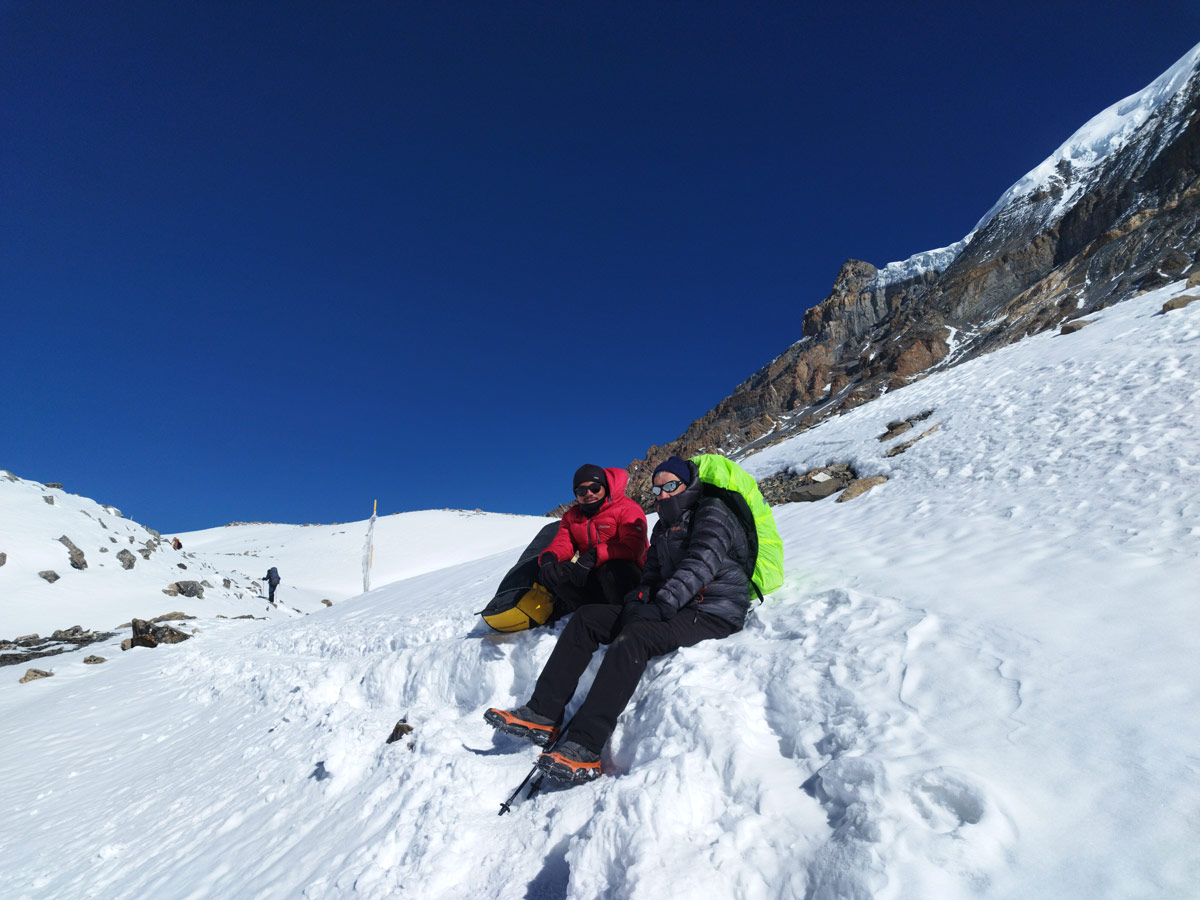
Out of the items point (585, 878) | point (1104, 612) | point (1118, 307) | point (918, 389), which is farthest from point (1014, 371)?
point (585, 878)

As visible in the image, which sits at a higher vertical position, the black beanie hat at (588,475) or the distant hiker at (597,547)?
the black beanie hat at (588,475)

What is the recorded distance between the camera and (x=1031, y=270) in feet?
238

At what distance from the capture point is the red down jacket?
4.91 m

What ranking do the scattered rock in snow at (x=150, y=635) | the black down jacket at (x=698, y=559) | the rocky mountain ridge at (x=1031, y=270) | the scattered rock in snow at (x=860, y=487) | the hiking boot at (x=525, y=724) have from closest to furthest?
the hiking boot at (x=525, y=724)
the black down jacket at (x=698, y=559)
the scattered rock in snow at (x=860, y=487)
the scattered rock in snow at (x=150, y=635)
the rocky mountain ridge at (x=1031, y=270)

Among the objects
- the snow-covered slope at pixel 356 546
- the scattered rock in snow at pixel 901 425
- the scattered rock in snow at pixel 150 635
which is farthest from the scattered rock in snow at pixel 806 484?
the snow-covered slope at pixel 356 546

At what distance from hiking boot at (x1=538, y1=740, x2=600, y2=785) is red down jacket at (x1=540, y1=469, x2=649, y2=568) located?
1.84 m

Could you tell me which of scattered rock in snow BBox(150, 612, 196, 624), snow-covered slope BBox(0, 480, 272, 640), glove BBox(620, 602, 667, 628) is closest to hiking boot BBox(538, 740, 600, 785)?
glove BBox(620, 602, 667, 628)

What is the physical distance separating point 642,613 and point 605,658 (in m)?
0.52

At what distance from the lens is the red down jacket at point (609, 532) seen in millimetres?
4906

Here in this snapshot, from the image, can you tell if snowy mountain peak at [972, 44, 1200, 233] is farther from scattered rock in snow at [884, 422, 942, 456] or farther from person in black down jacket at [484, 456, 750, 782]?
person in black down jacket at [484, 456, 750, 782]

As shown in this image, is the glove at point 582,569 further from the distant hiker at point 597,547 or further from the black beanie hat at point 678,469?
the black beanie hat at point 678,469

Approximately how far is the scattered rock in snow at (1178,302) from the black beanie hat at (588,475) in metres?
13.0

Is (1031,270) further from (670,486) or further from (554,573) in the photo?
(554,573)

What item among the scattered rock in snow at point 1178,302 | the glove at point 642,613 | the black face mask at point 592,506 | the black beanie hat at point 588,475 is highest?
the scattered rock in snow at point 1178,302
